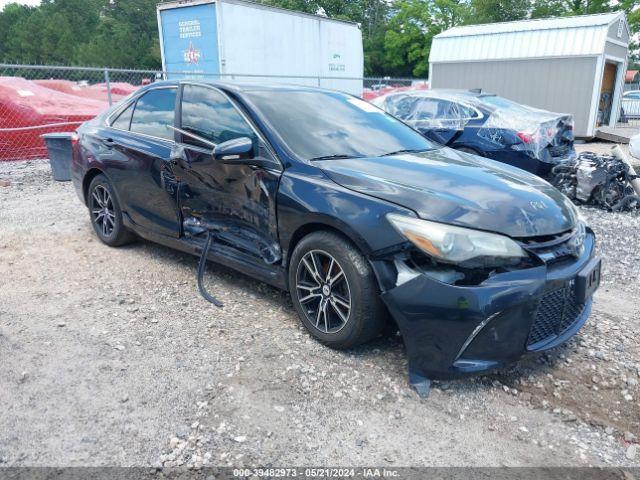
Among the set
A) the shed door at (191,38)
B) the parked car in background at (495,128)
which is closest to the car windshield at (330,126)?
the parked car in background at (495,128)

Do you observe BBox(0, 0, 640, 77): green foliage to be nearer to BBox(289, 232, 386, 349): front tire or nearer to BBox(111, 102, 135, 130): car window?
BBox(111, 102, 135, 130): car window

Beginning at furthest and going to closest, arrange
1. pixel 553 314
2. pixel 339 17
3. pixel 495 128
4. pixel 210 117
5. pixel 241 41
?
1. pixel 339 17
2. pixel 241 41
3. pixel 495 128
4. pixel 210 117
5. pixel 553 314

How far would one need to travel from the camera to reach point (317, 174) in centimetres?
322

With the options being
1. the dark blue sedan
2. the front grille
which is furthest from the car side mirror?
the front grille

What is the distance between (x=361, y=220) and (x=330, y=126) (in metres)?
1.17

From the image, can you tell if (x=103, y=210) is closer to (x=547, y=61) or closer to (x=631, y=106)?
(x=547, y=61)

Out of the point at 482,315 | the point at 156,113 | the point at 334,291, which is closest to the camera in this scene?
the point at 482,315

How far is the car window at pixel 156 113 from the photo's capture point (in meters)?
4.30

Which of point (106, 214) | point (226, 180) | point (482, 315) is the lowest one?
point (106, 214)

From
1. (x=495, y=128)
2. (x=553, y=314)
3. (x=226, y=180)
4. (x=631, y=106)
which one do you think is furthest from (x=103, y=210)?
(x=631, y=106)

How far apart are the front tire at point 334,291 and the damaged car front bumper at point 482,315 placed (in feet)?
0.58

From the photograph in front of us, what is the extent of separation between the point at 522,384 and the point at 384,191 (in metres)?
1.33

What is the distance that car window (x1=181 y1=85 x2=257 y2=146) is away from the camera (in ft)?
12.2

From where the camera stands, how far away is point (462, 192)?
2971 millimetres
